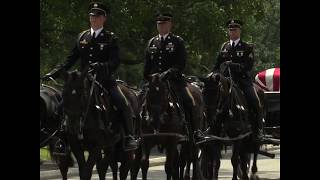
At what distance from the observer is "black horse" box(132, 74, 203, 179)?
1689 cm

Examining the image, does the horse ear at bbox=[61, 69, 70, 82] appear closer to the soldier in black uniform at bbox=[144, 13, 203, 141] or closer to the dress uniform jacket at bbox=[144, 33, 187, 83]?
the soldier in black uniform at bbox=[144, 13, 203, 141]

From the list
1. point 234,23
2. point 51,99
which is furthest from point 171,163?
point 234,23

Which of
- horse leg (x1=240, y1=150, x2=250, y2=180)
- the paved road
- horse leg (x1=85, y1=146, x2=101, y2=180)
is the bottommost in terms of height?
the paved road

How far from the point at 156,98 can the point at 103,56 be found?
4.31ft

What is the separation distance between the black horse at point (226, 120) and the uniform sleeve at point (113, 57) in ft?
8.66

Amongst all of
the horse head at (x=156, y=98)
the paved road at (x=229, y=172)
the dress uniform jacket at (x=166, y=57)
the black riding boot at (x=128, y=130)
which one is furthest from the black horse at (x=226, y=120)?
the paved road at (x=229, y=172)

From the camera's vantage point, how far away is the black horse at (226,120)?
18.4 m

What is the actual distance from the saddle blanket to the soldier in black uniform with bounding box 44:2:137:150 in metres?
9.70

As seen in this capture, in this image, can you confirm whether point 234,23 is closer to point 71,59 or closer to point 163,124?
point 163,124

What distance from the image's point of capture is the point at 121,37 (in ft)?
94.7

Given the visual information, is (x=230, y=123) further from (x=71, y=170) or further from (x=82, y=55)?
(x=71, y=170)

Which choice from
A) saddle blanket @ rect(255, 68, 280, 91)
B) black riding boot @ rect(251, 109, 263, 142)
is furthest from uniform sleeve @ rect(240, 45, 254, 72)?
saddle blanket @ rect(255, 68, 280, 91)

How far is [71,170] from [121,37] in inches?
237
